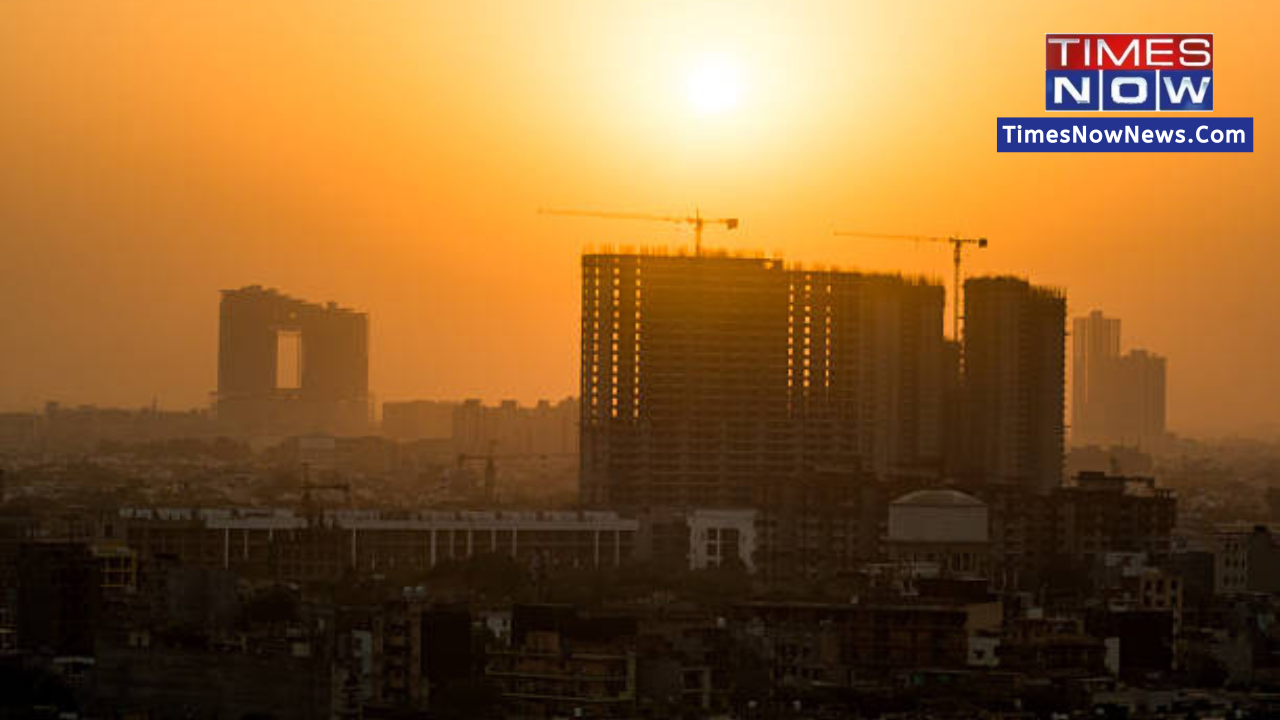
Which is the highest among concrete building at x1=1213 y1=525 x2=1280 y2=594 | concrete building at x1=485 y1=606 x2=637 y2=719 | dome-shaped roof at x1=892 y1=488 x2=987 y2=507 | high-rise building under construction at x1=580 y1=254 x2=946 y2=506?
high-rise building under construction at x1=580 y1=254 x2=946 y2=506

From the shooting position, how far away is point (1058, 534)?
56.4 m

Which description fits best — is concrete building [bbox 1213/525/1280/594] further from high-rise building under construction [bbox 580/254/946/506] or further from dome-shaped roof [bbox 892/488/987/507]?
high-rise building under construction [bbox 580/254/946/506]

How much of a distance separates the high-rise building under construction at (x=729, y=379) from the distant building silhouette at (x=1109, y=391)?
170 feet

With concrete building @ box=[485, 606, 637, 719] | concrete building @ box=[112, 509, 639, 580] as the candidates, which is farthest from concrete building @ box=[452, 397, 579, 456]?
concrete building @ box=[485, 606, 637, 719]

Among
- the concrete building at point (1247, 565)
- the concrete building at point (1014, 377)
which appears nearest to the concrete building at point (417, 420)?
the concrete building at point (1014, 377)

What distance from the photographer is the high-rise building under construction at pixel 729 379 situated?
217 ft

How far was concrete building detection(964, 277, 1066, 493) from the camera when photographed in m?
71.4

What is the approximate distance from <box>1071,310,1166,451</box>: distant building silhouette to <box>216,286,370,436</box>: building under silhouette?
26.8 metres

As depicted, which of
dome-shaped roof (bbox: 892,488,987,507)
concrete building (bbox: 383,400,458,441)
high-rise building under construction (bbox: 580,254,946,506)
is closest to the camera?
dome-shaped roof (bbox: 892,488,987,507)

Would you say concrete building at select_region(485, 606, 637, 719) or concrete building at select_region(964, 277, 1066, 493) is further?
concrete building at select_region(964, 277, 1066, 493)

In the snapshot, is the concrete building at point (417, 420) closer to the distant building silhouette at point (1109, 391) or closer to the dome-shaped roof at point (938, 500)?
the distant building silhouette at point (1109, 391)

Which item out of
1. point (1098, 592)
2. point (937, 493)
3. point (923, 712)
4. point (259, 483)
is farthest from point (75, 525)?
point (259, 483)

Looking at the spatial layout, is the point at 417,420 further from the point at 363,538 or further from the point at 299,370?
the point at 363,538

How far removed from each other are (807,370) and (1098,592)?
2291 centimetres
